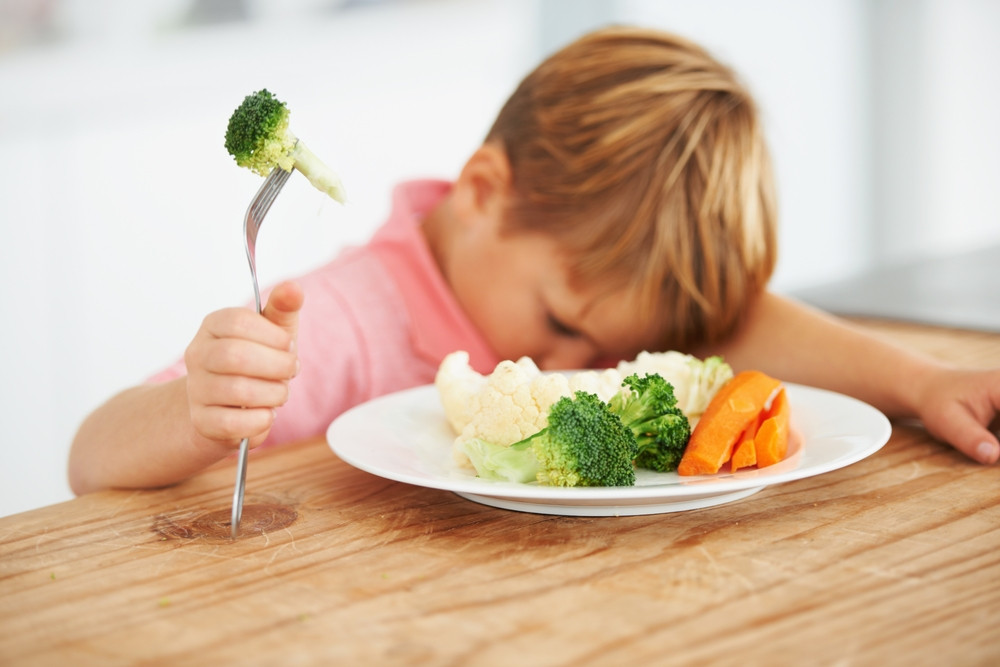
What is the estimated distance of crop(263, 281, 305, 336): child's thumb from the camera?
801 millimetres

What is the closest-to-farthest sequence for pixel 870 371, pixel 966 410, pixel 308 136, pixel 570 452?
pixel 570 452 → pixel 966 410 → pixel 870 371 → pixel 308 136

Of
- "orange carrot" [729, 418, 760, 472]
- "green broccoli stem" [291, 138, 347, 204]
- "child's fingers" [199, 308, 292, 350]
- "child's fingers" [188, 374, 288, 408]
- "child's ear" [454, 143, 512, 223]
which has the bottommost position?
"orange carrot" [729, 418, 760, 472]

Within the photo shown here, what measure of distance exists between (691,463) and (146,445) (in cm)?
55

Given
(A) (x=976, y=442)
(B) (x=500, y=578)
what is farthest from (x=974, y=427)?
(B) (x=500, y=578)

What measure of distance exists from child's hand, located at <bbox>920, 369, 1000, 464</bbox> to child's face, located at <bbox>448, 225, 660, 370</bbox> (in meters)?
0.44

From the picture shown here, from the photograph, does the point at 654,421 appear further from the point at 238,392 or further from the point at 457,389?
the point at 238,392

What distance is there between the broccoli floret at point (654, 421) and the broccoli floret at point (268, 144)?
362 millimetres

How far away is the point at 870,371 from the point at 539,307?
0.48m

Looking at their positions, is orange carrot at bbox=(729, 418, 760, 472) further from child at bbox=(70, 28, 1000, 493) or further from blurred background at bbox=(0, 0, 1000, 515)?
blurred background at bbox=(0, 0, 1000, 515)

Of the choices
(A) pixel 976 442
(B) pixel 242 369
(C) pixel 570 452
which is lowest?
(A) pixel 976 442

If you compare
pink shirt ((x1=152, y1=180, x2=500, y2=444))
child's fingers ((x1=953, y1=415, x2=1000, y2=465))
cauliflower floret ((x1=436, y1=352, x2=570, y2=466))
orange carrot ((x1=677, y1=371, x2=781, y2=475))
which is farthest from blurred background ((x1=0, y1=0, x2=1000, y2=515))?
cauliflower floret ((x1=436, y1=352, x2=570, y2=466))

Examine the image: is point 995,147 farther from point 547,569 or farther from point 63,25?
point 547,569

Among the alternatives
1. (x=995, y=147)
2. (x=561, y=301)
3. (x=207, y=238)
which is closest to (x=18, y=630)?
(x=561, y=301)

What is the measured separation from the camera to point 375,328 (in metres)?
1.49
